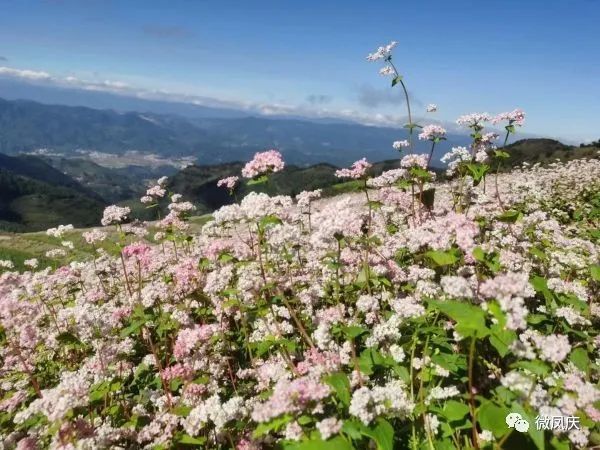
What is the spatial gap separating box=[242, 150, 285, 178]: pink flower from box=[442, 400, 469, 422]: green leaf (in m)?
5.21

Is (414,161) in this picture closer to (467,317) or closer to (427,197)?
(427,197)

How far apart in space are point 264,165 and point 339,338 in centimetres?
368

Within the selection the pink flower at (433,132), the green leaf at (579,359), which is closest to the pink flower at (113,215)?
the pink flower at (433,132)

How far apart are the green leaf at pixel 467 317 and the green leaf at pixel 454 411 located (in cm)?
136

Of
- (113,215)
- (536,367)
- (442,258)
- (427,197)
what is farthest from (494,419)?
(113,215)

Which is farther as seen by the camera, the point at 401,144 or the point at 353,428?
the point at 401,144

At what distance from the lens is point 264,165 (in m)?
8.80

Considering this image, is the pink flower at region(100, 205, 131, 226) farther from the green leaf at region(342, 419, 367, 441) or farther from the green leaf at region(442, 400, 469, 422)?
the green leaf at region(442, 400, 469, 422)

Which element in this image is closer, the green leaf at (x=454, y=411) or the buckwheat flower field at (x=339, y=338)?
the buckwheat flower field at (x=339, y=338)

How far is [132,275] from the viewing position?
48.0 ft

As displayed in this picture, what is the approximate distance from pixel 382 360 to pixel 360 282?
2555 mm

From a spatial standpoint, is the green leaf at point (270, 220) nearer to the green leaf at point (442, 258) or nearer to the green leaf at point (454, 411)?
the green leaf at point (442, 258)

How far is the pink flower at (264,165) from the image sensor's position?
871 cm

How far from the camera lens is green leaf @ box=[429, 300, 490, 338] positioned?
13.9 ft
